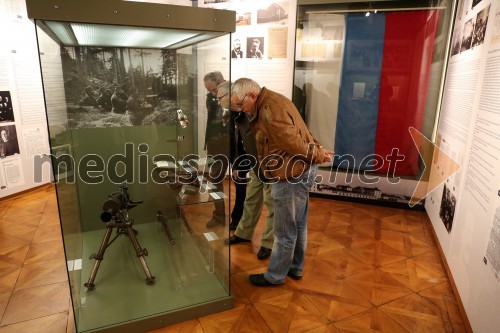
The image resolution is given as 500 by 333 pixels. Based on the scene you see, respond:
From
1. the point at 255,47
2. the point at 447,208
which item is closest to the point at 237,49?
the point at 255,47

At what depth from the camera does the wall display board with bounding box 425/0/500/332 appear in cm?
199

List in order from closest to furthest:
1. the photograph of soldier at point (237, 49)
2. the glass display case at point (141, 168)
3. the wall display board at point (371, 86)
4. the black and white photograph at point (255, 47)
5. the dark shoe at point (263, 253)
Result: 1. the glass display case at point (141, 168)
2. the dark shoe at point (263, 253)
3. the wall display board at point (371, 86)
4. the black and white photograph at point (255, 47)
5. the photograph of soldier at point (237, 49)

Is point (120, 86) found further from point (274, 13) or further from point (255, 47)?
point (274, 13)

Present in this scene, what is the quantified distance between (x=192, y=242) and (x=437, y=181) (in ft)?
8.42

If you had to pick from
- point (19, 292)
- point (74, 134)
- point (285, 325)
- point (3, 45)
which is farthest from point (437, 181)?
point (3, 45)

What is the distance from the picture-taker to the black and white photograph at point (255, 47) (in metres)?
4.65

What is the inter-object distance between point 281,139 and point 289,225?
0.65 meters

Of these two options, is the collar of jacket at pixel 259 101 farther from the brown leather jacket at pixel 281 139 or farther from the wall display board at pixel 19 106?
the wall display board at pixel 19 106

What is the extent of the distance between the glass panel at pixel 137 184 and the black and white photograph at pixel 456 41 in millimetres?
2521

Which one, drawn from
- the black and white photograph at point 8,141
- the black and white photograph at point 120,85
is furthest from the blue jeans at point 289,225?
the black and white photograph at point 8,141

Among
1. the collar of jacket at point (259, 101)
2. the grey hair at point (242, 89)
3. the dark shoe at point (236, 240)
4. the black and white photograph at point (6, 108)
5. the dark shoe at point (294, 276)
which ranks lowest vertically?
the dark shoe at point (294, 276)

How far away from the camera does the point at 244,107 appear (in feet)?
7.07

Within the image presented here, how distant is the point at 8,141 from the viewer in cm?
435

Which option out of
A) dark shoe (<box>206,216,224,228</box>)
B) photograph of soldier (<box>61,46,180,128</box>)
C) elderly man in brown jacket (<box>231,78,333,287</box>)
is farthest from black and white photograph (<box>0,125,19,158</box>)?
elderly man in brown jacket (<box>231,78,333,287</box>)
